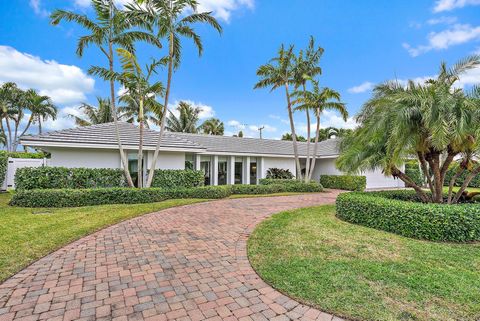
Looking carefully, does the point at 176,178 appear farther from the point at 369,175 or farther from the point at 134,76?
the point at 369,175

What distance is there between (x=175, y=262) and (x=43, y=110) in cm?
3406

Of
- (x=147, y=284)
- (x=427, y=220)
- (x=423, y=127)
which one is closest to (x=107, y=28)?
(x=147, y=284)

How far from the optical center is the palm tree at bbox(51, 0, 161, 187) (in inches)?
424

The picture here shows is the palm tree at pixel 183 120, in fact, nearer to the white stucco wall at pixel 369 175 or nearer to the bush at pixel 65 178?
the white stucco wall at pixel 369 175

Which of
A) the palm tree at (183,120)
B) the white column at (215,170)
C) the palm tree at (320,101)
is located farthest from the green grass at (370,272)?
the palm tree at (183,120)

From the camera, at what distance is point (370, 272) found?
4137mm

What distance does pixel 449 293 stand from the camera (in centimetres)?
349

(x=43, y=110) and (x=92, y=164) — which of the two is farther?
(x=43, y=110)

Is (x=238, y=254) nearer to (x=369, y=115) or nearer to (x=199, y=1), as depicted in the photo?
(x=369, y=115)

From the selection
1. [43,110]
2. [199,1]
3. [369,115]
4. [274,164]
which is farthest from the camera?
[43,110]

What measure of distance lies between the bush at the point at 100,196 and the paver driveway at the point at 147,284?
495 cm

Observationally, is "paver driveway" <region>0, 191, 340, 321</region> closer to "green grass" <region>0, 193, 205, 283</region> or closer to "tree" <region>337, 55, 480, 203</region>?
"green grass" <region>0, 193, 205, 283</region>

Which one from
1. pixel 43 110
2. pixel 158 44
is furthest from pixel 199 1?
pixel 43 110

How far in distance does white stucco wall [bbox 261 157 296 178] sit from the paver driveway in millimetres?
14889
